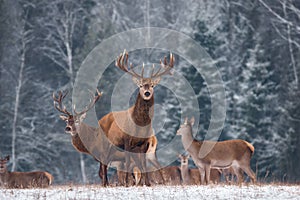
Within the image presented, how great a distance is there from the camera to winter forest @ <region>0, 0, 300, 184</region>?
32500mm

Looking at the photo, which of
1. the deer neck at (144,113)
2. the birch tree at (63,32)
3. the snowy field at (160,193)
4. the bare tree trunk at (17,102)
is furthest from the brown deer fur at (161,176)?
the birch tree at (63,32)

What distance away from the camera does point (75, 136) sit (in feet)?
47.1

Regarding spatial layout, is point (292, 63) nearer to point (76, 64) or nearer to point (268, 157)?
point (268, 157)

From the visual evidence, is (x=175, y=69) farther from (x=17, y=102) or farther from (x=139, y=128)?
(x=139, y=128)

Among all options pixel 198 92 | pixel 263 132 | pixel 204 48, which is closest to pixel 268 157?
pixel 263 132

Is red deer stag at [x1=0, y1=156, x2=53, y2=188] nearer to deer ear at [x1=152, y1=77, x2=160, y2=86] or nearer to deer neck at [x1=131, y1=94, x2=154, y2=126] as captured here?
deer neck at [x1=131, y1=94, x2=154, y2=126]

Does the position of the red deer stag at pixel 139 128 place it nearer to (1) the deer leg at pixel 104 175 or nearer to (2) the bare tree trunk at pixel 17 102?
(1) the deer leg at pixel 104 175

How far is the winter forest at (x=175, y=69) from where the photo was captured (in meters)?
32.5

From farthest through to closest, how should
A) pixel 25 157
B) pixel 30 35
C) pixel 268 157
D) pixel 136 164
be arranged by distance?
pixel 30 35, pixel 25 157, pixel 268 157, pixel 136 164


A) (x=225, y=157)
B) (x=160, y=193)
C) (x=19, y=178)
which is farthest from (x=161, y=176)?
(x=160, y=193)

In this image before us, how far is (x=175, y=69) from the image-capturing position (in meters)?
35.0

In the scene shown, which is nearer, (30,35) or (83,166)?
(83,166)

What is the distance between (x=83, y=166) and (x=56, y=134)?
2605 mm

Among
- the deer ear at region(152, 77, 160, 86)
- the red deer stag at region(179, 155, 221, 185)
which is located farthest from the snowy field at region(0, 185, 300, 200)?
the red deer stag at region(179, 155, 221, 185)
